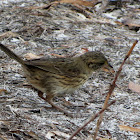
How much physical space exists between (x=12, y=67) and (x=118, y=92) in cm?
188

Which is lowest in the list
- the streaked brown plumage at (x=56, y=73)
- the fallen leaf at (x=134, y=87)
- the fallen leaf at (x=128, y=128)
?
the fallen leaf at (x=134, y=87)

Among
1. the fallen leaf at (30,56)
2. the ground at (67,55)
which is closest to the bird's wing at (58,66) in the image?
the ground at (67,55)

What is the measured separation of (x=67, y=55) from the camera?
6.86m

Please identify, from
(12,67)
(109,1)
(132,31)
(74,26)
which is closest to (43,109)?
(12,67)

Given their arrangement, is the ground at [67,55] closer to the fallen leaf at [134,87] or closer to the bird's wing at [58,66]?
the fallen leaf at [134,87]

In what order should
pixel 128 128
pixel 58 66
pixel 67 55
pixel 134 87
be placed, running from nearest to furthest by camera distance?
pixel 128 128 → pixel 58 66 → pixel 134 87 → pixel 67 55

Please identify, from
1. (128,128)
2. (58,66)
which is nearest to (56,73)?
(58,66)

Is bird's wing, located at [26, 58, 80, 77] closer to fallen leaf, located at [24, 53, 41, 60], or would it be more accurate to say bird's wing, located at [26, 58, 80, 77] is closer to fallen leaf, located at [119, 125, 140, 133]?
fallen leaf, located at [119, 125, 140, 133]

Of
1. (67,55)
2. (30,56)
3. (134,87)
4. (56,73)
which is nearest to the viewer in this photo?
(56,73)

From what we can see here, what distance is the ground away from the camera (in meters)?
4.48

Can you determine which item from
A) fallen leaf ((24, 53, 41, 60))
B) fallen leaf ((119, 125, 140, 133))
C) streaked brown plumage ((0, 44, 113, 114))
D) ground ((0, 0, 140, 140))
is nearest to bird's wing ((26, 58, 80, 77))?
streaked brown plumage ((0, 44, 113, 114))

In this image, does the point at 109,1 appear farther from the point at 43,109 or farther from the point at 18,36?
the point at 43,109

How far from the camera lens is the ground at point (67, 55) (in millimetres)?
4480

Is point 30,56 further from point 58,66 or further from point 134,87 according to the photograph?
point 134,87
